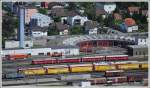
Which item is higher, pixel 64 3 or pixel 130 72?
pixel 64 3

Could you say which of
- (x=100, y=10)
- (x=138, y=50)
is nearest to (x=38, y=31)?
(x=100, y=10)

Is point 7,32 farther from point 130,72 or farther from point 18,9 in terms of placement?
point 130,72

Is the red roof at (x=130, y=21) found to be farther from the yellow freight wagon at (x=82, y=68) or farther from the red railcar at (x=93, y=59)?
the yellow freight wagon at (x=82, y=68)

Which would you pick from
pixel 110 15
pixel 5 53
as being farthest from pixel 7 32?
pixel 110 15

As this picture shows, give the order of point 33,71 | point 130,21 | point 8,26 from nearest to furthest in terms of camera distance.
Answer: point 8,26, point 33,71, point 130,21

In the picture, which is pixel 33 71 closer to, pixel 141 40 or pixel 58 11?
pixel 58 11

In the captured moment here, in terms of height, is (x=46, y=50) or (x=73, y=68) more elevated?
(x=46, y=50)
